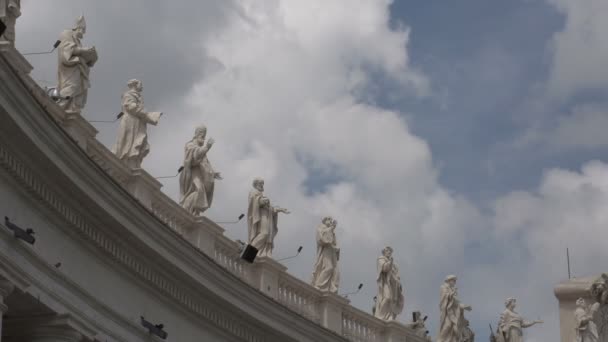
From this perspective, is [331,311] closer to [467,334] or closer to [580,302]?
[467,334]

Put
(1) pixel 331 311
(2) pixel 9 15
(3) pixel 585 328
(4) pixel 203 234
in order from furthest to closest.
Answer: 1. (3) pixel 585 328
2. (1) pixel 331 311
3. (4) pixel 203 234
4. (2) pixel 9 15

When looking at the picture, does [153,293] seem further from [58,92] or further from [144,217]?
[58,92]

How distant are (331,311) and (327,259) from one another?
1.88 meters

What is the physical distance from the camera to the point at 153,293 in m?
40.8

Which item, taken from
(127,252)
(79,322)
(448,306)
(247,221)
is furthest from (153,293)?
(448,306)

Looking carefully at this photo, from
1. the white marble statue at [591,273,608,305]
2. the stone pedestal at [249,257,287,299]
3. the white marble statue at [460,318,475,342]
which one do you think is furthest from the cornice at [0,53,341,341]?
the white marble statue at [591,273,608,305]

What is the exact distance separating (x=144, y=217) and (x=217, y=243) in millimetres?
5897

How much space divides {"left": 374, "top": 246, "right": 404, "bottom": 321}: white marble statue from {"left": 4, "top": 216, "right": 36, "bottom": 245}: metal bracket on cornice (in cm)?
2120

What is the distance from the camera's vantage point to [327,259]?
5128 centimetres

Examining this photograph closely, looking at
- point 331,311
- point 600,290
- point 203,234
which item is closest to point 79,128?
point 203,234

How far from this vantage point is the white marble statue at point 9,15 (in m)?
35.2

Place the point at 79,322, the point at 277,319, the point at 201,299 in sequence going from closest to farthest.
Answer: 1. the point at 79,322
2. the point at 201,299
3. the point at 277,319

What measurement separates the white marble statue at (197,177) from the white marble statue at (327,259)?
7.27m

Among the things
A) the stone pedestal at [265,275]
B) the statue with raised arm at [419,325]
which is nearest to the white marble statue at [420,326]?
the statue with raised arm at [419,325]
